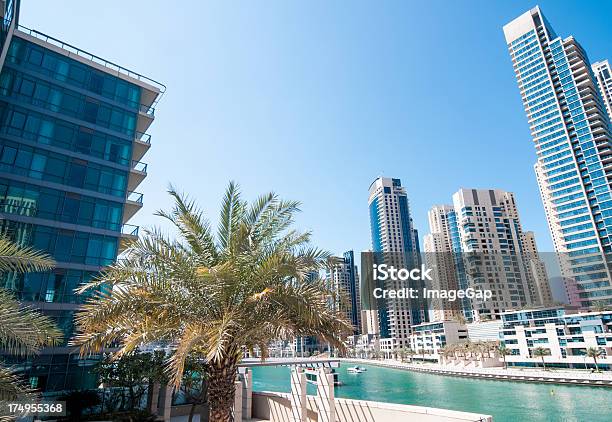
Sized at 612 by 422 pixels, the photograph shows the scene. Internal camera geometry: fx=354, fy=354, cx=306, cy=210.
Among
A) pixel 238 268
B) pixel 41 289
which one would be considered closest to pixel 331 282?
pixel 238 268

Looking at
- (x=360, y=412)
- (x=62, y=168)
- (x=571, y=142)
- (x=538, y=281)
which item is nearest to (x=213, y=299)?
(x=360, y=412)

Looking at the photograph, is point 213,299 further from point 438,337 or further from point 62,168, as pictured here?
point 438,337

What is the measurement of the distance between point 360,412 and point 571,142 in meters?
111

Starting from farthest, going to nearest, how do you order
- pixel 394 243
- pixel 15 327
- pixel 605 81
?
1. pixel 394 243
2. pixel 605 81
3. pixel 15 327

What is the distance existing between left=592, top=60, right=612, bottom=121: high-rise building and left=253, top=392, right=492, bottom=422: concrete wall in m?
160

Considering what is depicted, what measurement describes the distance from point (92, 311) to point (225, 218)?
441 cm

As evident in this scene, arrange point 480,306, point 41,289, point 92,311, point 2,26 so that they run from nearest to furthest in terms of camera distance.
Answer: point 92,311, point 2,26, point 41,289, point 480,306

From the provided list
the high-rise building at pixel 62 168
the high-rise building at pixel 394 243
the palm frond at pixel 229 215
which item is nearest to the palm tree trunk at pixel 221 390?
the palm frond at pixel 229 215

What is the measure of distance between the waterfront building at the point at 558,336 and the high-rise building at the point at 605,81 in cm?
9856

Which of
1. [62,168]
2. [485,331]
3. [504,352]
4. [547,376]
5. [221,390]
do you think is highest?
[62,168]

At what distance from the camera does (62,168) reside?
24.2 metres

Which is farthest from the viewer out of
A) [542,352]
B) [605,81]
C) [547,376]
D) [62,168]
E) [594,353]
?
[605,81]

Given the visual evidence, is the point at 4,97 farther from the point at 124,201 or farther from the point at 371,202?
the point at 371,202

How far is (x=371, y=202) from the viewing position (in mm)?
184625
